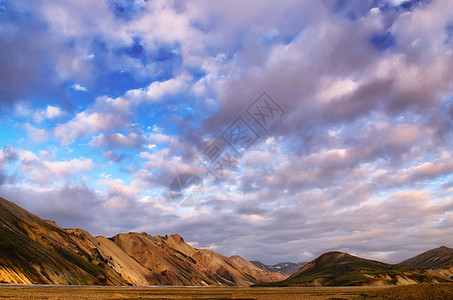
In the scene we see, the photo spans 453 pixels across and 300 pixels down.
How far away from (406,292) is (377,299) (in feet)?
14.0

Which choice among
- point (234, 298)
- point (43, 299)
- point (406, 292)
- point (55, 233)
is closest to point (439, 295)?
point (406, 292)

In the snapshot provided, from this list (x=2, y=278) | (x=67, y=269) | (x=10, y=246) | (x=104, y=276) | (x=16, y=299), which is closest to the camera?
(x=16, y=299)

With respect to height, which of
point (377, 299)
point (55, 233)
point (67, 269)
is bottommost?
point (377, 299)

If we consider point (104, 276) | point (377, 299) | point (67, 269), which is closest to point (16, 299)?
point (377, 299)

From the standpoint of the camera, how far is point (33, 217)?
646 ft

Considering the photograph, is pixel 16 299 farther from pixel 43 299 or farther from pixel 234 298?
pixel 234 298

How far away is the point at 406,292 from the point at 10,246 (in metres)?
136

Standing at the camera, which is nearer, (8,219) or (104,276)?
(8,219)

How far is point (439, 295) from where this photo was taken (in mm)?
36031

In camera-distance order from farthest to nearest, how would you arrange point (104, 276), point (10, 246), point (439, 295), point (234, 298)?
point (104, 276) → point (10, 246) → point (234, 298) → point (439, 295)

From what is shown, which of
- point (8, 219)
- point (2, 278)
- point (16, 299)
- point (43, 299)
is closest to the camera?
point (16, 299)

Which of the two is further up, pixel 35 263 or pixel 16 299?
pixel 35 263

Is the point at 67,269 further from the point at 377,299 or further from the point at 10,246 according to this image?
the point at 377,299

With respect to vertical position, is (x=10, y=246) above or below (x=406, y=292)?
above
